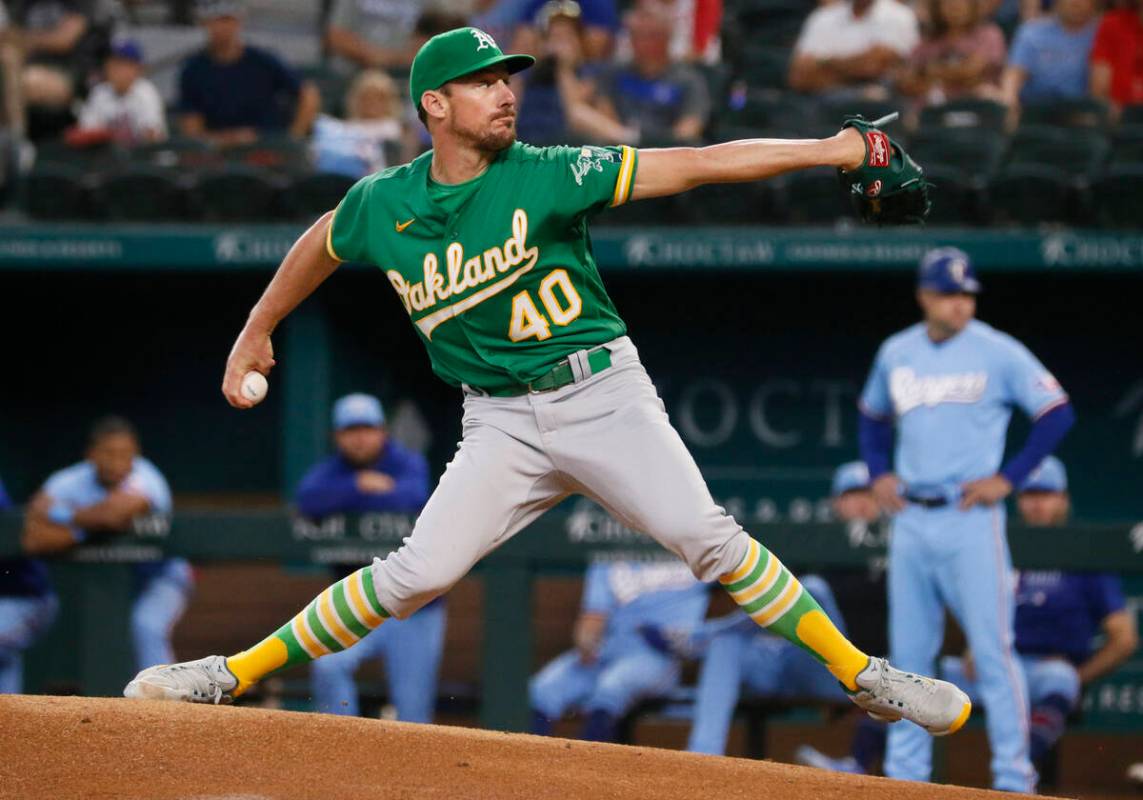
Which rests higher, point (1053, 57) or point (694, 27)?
point (694, 27)

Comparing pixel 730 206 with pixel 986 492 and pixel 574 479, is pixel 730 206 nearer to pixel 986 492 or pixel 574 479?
pixel 986 492

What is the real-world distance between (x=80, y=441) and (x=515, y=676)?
13.1 ft

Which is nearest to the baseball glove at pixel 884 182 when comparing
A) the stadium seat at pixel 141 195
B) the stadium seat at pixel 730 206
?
the stadium seat at pixel 730 206

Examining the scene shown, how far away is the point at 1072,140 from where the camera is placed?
8.12m

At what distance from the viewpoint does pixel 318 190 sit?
8273 millimetres

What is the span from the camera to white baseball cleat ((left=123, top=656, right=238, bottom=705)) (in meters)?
4.16

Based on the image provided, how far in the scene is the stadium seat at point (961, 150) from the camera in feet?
26.7

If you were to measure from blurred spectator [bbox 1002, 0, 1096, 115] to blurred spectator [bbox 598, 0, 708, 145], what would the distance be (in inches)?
61.6

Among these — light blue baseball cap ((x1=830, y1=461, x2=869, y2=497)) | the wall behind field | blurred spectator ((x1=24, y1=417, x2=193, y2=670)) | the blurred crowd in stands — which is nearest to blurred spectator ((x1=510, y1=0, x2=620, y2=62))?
the blurred crowd in stands

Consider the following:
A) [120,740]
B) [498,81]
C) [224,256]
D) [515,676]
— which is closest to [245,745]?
[120,740]

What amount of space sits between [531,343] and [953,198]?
4.46m

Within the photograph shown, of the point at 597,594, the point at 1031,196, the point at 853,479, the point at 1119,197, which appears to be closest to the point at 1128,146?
the point at 1119,197

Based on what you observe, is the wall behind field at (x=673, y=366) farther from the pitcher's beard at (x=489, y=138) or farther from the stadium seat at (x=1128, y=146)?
the pitcher's beard at (x=489, y=138)

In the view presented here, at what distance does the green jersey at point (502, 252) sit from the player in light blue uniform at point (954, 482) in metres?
2.49
